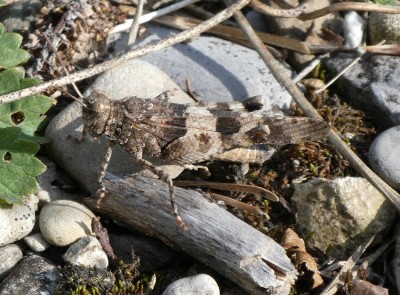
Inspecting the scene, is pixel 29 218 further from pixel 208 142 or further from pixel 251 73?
pixel 251 73

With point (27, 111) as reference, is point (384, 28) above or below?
above

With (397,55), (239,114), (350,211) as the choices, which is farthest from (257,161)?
(397,55)

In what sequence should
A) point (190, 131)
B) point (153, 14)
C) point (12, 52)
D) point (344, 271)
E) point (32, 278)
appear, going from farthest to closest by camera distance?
point (153, 14) < point (12, 52) < point (190, 131) < point (344, 271) < point (32, 278)

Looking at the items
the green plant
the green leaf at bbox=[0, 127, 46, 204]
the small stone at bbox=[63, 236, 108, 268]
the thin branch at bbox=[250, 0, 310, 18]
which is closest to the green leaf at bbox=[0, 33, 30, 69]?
the green plant

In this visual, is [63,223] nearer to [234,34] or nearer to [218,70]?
[218,70]

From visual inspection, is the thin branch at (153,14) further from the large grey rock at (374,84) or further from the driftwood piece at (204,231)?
the driftwood piece at (204,231)

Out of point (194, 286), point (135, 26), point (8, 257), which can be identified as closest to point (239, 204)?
point (194, 286)
